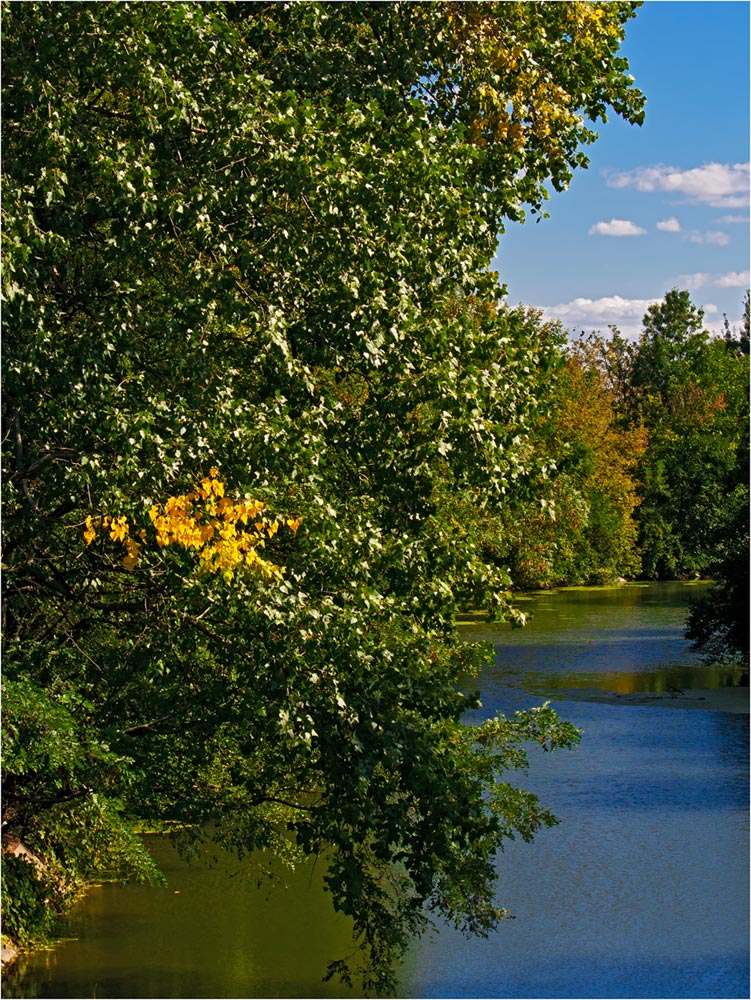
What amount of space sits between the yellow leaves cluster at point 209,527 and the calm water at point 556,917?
4.83m

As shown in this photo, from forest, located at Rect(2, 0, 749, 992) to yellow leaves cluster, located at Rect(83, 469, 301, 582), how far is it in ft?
0.09

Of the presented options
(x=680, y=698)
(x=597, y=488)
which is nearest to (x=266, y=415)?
(x=680, y=698)

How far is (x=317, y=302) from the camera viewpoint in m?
8.84

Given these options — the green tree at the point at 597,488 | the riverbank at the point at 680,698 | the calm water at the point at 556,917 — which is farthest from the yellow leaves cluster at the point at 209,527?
the green tree at the point at 597,488

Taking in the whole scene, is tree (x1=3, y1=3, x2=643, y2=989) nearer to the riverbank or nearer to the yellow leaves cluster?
the yellow leaves cluster

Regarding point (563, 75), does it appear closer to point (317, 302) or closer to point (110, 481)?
point (317, 302)

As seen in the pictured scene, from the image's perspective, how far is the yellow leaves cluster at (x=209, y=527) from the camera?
25.6ft

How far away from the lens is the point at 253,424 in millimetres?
8211

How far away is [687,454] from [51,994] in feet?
164

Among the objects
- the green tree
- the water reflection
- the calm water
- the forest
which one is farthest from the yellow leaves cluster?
the green tree

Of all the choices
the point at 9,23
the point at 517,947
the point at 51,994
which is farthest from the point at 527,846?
the point at 9,23

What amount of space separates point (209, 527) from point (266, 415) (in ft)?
2.85

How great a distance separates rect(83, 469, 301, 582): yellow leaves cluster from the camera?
7801 mm

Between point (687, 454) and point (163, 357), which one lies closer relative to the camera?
point (163, 357)
